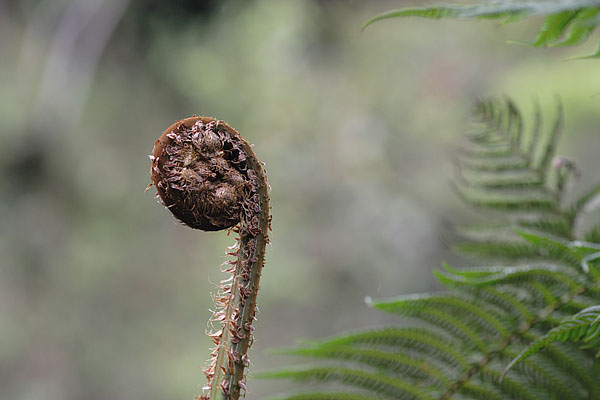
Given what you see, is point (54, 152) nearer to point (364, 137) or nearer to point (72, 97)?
point (72, 97)

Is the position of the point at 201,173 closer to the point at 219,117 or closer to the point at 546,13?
the point at 546,13

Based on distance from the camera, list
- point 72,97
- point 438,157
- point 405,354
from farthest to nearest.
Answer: point 438,157, point 72,97, point 405,354

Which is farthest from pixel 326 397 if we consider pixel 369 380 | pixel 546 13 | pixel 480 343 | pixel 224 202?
pixel 546 13

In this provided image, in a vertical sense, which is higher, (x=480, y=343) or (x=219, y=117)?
(x=219, y=117)

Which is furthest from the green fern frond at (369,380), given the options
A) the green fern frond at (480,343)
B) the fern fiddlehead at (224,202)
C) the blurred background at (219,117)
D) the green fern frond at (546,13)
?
the blurred background at (219,117)

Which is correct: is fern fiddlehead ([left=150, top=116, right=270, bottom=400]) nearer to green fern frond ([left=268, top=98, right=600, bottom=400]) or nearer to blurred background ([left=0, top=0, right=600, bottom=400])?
green fern frond ([left=268, top=98, right=600, bottom=400])

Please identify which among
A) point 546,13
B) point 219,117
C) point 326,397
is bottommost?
point 326,397

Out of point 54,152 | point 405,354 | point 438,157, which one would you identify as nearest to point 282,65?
point 438,157
